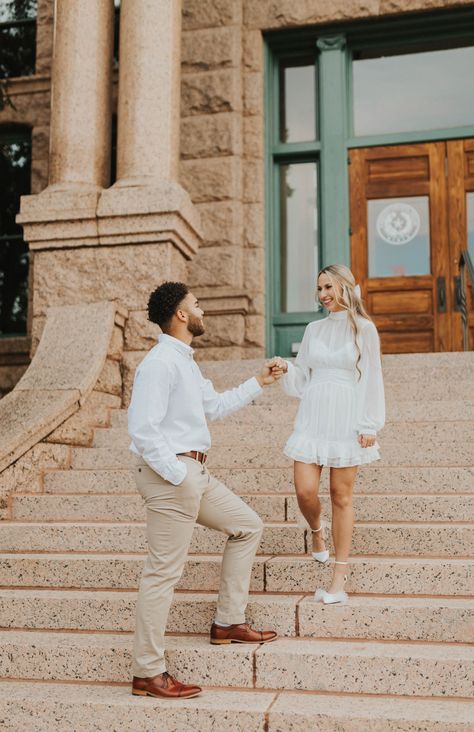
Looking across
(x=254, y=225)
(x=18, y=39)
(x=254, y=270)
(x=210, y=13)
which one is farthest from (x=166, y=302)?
(x=18, y=39)

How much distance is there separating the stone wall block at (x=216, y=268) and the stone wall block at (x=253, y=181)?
2.26 ft

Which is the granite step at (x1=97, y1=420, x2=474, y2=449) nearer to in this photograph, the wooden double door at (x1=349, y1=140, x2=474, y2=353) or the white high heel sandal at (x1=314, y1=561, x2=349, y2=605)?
the white high heel sandal at (x1=314, y1=561, x2=349, y2=605)

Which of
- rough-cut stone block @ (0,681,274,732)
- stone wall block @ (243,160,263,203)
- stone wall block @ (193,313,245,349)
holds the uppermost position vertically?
stone wall block @ (243,160,263,203)

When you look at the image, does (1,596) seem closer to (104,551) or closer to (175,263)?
(104,551)

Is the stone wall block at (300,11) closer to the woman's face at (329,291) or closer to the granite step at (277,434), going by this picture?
the granite step at (277,434)

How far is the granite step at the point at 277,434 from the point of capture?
20.6ft

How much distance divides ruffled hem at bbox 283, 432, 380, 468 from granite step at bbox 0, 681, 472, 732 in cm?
123

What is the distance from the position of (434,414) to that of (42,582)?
328 cm

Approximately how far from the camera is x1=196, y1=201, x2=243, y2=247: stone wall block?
10.4 metres

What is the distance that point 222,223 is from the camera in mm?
10391

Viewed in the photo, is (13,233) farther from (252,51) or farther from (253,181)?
(252,51)

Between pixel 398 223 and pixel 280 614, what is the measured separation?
277 inches

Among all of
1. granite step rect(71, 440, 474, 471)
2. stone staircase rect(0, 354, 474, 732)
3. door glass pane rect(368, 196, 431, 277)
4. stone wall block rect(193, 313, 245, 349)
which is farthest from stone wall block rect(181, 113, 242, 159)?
granite step rect(71, 440, 474, 471)

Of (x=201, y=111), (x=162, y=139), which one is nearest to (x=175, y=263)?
(x=162, y=139)
